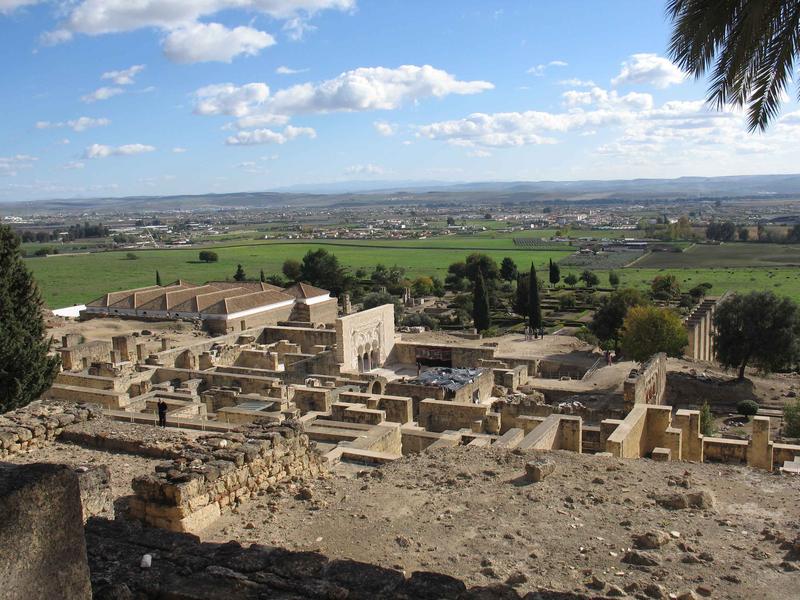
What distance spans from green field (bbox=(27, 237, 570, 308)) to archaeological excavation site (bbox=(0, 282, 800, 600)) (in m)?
51.6

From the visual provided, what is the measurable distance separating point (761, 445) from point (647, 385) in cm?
854

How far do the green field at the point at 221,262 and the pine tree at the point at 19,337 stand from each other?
4469 centimetres

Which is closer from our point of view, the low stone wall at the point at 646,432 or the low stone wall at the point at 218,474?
the low stone wall at the point at 218,474

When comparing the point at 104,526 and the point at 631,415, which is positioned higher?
the point at 104,526

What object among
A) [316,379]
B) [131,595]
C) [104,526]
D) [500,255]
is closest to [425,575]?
[131,595]

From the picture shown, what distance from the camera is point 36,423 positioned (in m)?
11.2

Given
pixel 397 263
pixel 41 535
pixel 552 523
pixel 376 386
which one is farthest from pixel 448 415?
pixel 397 263

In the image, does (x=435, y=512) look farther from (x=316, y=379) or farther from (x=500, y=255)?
(x=500, y=255)

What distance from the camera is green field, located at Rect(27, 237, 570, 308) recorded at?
250 ft

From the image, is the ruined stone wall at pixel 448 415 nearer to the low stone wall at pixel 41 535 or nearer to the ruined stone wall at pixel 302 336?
the low stone wall at pixel 41 535

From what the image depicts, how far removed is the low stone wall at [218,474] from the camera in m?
7.72

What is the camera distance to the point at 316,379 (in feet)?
70.1

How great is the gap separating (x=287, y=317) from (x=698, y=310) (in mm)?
26463

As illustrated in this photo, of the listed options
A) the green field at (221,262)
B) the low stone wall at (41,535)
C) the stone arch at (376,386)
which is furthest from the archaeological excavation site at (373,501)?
the green field at (221,262)
